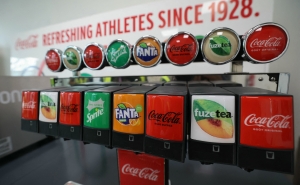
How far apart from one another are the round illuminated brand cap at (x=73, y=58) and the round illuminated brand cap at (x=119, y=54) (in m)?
0.14

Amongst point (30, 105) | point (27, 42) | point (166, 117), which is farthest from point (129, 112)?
point (27, 42)

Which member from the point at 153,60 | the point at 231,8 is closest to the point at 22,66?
the point at 153,60

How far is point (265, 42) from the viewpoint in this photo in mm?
366

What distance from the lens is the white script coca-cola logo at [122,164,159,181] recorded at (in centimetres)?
42

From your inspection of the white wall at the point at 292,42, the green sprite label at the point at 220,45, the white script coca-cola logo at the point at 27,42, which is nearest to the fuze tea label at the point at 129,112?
the green sprite label at the point at 220,45

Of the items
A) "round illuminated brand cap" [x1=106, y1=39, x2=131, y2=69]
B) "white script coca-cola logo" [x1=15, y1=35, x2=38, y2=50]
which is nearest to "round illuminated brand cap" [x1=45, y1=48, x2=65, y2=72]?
"round illuminated brand cap" [x1=106, y1=39, x2=131, y2=69]

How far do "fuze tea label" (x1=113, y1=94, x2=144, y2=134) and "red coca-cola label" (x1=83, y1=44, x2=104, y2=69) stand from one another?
24 centimetres

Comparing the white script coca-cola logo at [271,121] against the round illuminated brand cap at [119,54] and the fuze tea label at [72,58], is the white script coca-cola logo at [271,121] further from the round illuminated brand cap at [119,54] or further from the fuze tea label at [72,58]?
the fuze tea label at [72,58]

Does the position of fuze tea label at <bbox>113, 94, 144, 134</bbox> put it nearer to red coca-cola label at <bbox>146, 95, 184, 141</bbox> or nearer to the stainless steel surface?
red coca-cola label at <bbox>146, 95, 184, 141</bbox>

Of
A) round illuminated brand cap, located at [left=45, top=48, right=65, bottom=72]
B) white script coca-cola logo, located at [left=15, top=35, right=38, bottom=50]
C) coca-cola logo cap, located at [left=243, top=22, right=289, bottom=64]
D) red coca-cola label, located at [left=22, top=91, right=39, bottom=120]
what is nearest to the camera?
coca-cola logo cap, located at [left=243, top=22, right=289, bottom=64]

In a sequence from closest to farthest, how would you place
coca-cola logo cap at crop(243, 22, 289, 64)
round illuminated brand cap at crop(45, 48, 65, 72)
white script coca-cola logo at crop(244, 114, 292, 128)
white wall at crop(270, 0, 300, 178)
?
white script coca-cola logo at crop(244, 114, 292, 128)
coca-cola logo cap at crop(243, 22, 289, 64)
round illuminated brand cap at crop(45, 48, 65, 72)
white wall at crop(270, 0, 300, 178)

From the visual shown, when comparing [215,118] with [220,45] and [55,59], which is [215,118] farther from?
[55,59]

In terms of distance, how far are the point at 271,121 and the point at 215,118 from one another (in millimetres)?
88

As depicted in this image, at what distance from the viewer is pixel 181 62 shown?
43 cm
